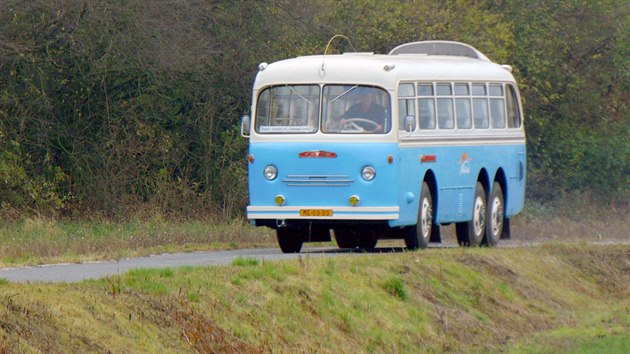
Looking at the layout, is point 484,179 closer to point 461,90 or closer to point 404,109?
→ point 461,90

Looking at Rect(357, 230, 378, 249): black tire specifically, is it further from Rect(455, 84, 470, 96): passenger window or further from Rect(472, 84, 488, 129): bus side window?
Rect(455, 84, 470, 96): passenger window

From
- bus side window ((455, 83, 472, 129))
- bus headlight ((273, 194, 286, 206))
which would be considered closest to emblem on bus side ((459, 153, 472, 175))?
bus side window ((455, 83, 472, 129))

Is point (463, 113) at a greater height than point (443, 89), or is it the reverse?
point (443, 89)

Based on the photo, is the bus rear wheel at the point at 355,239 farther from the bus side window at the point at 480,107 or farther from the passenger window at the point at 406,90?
the passenger window at the point at 406,90

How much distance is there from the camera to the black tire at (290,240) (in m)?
20.9

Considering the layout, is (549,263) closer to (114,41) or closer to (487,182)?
(487,182)

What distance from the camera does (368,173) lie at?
63.2 ft

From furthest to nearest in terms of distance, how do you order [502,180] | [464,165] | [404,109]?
[502,180] < [464,165] < [404,109]

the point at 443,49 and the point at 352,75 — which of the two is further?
the point at 443,49

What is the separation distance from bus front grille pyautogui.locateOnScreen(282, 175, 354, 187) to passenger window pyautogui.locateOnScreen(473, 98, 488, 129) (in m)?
3.67

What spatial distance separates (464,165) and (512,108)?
2996 mm

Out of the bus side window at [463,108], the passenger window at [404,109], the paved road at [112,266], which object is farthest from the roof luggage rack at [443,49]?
the paved road at [112,266]

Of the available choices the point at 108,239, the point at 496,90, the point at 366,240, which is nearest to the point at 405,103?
the point at 366,240

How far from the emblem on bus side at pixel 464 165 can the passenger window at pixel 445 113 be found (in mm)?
523
